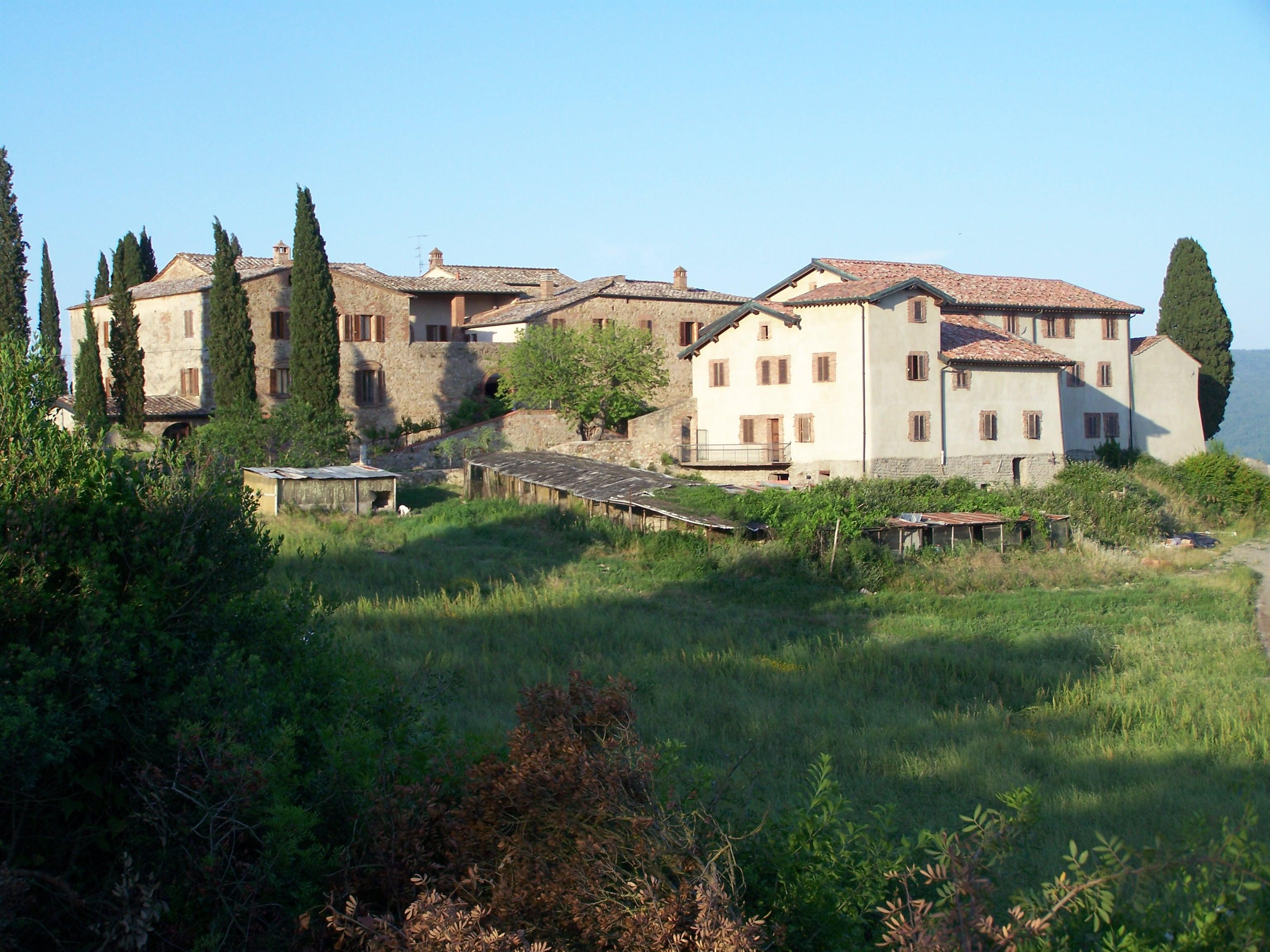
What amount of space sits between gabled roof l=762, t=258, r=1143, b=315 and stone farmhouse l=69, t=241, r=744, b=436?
40.2ft

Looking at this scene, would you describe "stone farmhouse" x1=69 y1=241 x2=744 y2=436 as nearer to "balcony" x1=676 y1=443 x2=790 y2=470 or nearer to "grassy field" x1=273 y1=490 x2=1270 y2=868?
"balcony" x1=676 y1=443 x2=790 y2=470

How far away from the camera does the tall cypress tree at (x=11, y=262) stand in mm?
42656

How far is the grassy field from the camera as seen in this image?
11.6 m

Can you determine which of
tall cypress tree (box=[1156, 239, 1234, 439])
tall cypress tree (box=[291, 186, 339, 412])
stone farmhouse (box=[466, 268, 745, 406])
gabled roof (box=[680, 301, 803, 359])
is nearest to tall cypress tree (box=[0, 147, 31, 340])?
tall cypress tree (box=[291, 186, 339, 412])

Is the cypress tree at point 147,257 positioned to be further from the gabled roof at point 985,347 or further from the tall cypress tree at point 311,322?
the gabled roof at point 985,347

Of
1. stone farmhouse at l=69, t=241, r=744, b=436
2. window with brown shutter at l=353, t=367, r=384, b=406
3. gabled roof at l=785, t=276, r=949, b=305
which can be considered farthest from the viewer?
window with brown shutter at l=353, t=367, r=384, b=406

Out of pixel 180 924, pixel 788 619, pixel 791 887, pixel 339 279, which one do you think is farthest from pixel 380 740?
pixel 339 279

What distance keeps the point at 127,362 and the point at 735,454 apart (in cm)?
2310

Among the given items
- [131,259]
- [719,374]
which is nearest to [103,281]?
[131,259]

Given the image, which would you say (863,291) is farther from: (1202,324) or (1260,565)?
(1202,324)

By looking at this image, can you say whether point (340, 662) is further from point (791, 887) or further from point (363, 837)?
point (791, 887)

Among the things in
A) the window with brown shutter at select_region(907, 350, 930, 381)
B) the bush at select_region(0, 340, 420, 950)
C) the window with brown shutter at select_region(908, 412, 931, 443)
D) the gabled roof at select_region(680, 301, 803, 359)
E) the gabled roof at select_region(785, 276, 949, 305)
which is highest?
the gabled roof at select_region(785, 276, 949, 305)

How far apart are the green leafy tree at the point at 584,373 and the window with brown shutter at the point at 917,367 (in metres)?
12.2

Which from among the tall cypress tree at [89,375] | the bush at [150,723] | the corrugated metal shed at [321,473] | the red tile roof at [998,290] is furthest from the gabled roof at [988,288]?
the bush at [150,723]
